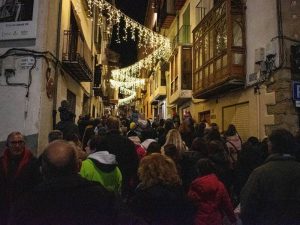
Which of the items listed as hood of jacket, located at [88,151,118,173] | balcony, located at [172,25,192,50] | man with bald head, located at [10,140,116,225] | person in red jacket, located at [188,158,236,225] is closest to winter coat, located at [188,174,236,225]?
person in red jacket, located at [188,158,236,225]

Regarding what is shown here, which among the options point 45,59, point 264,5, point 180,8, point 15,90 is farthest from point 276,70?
point 180,8

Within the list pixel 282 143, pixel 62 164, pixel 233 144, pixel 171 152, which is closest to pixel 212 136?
pixel 233 144

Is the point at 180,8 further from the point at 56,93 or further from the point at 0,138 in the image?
the point at 0,138

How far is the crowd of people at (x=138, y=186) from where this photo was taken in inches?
82.4

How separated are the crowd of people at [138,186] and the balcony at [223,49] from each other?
22.9 feet

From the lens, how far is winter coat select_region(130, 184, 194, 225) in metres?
3.12

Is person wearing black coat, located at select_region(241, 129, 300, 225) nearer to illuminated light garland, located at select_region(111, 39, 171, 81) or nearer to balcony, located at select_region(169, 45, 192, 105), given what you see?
balcony, located at select_region(169, 45, 192, 105)

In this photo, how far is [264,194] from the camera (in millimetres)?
3264

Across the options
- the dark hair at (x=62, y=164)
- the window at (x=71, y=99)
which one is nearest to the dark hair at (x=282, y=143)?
the dark hair at (x=62, y=164)

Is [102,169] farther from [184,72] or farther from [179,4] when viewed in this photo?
[179,4]

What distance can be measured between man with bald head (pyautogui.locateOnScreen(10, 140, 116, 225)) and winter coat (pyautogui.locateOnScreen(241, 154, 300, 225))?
1698 mm

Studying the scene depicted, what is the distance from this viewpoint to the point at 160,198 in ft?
10.3

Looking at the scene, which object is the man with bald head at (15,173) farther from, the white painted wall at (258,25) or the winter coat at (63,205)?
the white painted wall at (258,25)

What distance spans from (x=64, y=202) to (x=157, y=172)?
1.41 metres
